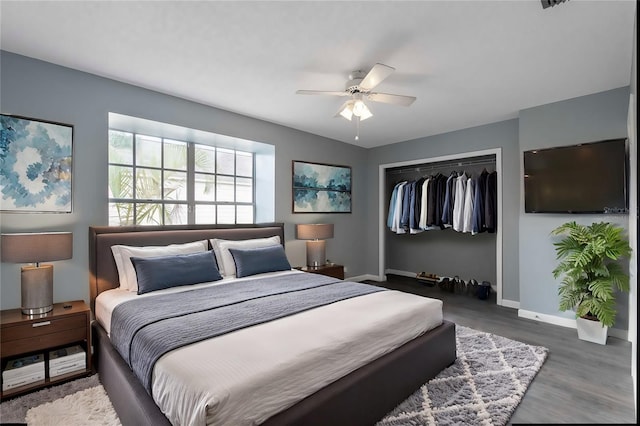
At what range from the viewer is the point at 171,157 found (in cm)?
388

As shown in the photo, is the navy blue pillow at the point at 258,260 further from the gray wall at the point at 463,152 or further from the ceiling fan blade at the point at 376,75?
the gray wall at the point at 463,152

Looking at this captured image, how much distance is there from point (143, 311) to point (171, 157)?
91.3 inches

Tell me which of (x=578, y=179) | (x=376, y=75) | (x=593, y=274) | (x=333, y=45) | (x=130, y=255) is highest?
(x=333, y=45)

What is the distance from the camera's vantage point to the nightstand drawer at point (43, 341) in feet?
7.11

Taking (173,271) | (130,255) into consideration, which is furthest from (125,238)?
(173,271)

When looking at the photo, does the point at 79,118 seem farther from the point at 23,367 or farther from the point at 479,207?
the point at 479,207

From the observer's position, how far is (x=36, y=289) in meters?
2.34

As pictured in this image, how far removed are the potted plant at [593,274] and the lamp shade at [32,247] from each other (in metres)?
4.44

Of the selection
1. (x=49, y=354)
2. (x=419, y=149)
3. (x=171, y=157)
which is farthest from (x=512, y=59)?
(x=49, y=354)

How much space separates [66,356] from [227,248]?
5.11 feet

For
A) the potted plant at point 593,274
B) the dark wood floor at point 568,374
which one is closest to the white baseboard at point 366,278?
the dark wood floor at point 568,374

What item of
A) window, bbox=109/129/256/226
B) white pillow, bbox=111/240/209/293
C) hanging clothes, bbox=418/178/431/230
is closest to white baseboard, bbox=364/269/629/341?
hanging clothes, bbox=418/178/431/230

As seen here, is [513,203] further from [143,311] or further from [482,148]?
[143,311]

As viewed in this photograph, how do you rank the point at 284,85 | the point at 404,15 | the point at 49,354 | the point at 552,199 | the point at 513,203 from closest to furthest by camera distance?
the point at 404,15
the point at 49,354
the point at 284,85
the point at 552,199
the point at 513,203
